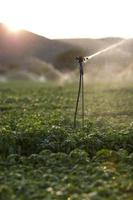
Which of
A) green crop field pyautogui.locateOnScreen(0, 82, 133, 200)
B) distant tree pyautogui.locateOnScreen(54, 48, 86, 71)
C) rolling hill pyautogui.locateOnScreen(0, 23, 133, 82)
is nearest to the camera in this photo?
green crop field pyautogui.locateOnScreen(0, 82, 133, 200)

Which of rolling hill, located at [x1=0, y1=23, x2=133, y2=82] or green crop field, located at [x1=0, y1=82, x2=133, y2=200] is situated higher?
rolling hill, located at [x1=0, y1=23, x2=133, y2=82]

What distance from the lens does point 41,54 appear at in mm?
→ 36469

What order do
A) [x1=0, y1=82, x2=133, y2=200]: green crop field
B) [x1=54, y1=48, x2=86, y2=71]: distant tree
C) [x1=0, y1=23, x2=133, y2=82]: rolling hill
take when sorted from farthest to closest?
[x1=54, y1=48, x2=86, y2=71]: distant tree
[x1=0, y1=23, x2=133, y2=82]: rolling hill
[x1=0, y1=82, x2=133, y2=200]: green crop field

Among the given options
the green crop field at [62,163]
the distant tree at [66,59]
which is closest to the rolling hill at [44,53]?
the distant tree at [66,59]

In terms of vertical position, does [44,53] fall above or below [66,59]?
above

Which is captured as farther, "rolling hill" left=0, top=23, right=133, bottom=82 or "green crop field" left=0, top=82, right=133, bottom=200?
"rolling hill" left=0, top=23, right=133, bottom=82

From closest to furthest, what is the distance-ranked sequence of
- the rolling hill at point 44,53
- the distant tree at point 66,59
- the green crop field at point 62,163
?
the green crop field at point 62,163 → the rolling hill at point 44,53 → the distant tree at point 66,59

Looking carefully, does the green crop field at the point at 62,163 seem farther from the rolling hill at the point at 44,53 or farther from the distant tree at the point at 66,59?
the distant tree at the point at 66,59

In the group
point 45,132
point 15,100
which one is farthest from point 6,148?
point 15,100

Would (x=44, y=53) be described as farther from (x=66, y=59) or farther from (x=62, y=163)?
(x=62, y=163)

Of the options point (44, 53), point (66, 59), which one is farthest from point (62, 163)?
point (66, 59)

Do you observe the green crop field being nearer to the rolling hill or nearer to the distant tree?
the rolling hill

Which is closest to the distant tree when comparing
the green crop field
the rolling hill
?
the rolling hill

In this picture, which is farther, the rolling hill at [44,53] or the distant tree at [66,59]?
the distant tree at [66,59]
